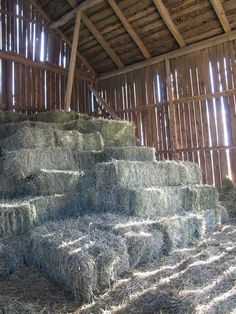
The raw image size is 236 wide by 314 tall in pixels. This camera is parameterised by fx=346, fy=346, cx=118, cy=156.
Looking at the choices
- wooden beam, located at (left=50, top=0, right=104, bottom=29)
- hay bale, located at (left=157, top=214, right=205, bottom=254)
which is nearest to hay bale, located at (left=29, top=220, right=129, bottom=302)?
hay bale, located at (left=157, top=214, right=205, bottom=254)

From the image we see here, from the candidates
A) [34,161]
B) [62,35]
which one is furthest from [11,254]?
[62,35]

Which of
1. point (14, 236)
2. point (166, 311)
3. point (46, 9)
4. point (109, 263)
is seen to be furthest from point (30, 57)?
point (166, 311)

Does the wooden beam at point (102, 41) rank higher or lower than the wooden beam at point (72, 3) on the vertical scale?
lower

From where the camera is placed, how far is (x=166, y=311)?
265 centimetres

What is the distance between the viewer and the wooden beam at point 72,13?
30.0 ft

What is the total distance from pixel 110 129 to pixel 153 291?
497 centimetres

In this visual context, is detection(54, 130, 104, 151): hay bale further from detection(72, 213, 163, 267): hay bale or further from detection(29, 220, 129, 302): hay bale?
detection(29, 220, 129, 302): hay bale

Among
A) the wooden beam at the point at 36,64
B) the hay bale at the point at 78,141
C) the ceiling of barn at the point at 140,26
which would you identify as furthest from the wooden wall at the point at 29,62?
the hay bale at the point at 78,141

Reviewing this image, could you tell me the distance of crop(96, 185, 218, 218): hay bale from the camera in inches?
179

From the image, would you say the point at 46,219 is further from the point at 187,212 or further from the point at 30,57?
the point at 30,57

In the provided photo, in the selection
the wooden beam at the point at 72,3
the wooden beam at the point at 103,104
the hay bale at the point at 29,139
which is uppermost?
the wooden beam at the point at 72,3

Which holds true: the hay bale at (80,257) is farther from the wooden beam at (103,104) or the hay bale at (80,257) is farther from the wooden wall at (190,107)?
the wooden beam at (103,104)

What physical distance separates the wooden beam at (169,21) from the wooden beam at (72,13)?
1.57 meters

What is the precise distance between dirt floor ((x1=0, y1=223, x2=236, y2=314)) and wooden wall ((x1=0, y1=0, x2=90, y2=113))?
6.76 meters
